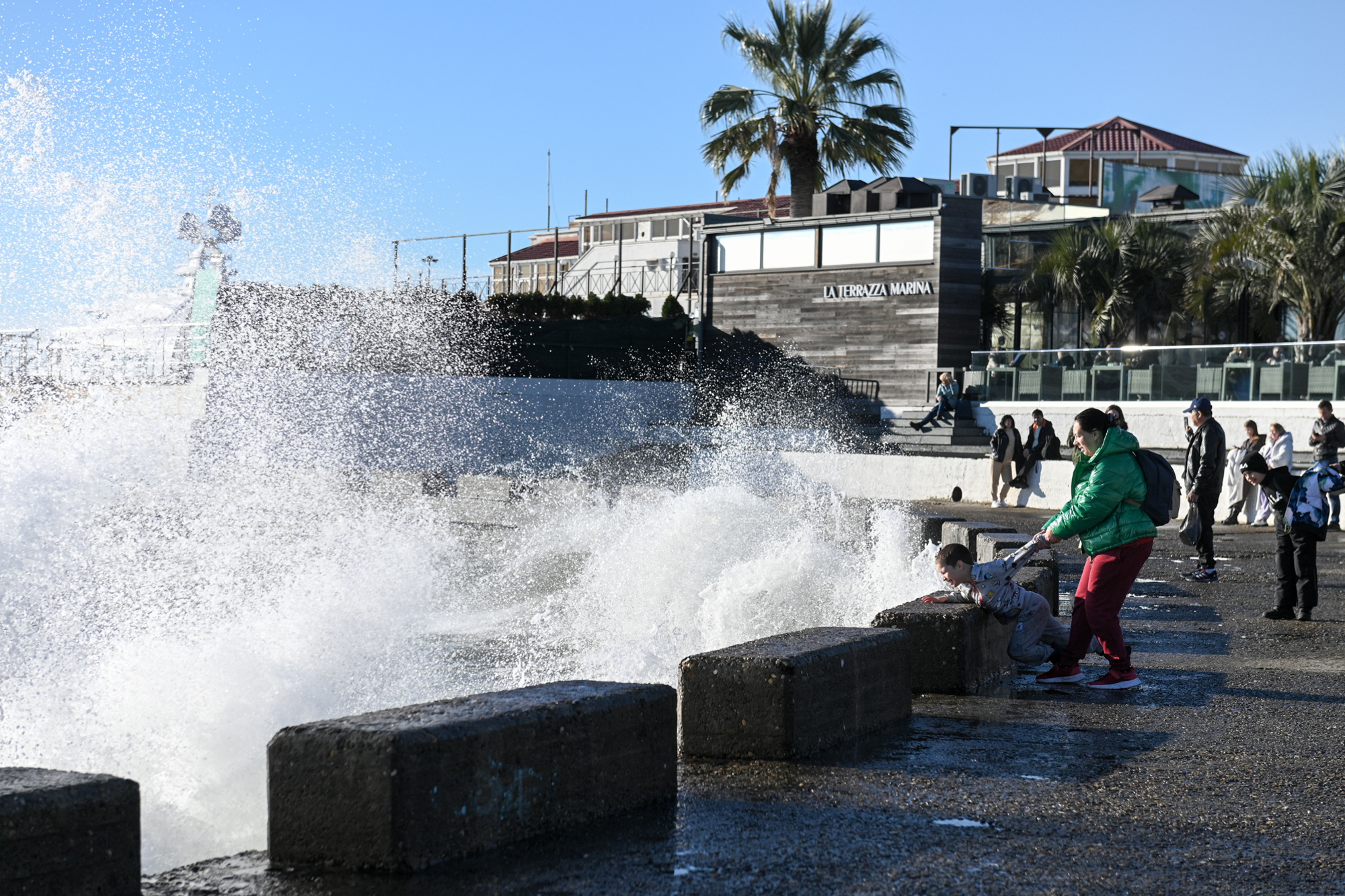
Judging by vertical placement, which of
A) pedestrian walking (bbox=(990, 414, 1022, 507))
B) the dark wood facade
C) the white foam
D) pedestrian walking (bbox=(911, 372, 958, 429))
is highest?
the dark wood facade

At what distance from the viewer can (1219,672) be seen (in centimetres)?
825

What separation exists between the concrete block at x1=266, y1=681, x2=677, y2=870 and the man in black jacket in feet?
25.2

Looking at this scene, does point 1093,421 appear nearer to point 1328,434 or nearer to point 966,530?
point 966,530

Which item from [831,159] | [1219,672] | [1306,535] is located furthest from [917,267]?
[1219,672]

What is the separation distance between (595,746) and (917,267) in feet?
110

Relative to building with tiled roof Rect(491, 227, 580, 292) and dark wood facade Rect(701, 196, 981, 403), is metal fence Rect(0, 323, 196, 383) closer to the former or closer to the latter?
dark wood facade Rect(701, 196, 981, 403)

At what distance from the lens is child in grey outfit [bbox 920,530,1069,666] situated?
7613 mm

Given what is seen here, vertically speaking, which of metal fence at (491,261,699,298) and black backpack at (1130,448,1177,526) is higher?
metal fence at (491,261,699,298)

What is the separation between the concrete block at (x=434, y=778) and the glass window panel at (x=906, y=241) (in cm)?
3353

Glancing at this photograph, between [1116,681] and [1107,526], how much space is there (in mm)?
918

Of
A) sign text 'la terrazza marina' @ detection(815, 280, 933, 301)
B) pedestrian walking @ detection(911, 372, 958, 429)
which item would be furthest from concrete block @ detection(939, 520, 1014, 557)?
sign text 'la terrazza marina' @ detection(815, 280, 933, 301)

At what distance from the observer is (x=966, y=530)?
12.9 meters

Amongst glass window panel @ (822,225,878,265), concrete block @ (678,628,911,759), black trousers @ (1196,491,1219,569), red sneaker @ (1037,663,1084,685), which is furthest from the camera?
glass window panel @ (822,225,878,265)

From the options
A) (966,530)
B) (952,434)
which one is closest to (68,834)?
(966,530)
